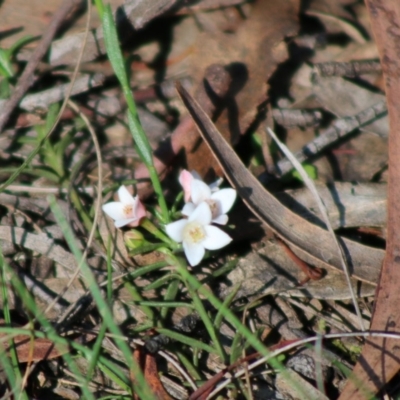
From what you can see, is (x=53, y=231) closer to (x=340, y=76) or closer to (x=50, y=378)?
(x=50, y=378)

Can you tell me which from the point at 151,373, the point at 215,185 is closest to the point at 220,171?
the point at 215,185

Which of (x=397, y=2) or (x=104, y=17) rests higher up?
(x=104, y=17)

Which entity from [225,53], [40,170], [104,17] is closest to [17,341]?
[40,170]

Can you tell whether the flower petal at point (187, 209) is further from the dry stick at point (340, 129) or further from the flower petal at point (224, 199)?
the dry stick at point (340, 129)

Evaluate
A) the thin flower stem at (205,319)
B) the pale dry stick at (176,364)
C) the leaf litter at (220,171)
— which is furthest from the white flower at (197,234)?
the pale dry stick at (176,364)

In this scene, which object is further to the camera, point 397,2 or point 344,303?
point 344,303

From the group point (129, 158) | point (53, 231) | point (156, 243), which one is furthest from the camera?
point (129, 158)
